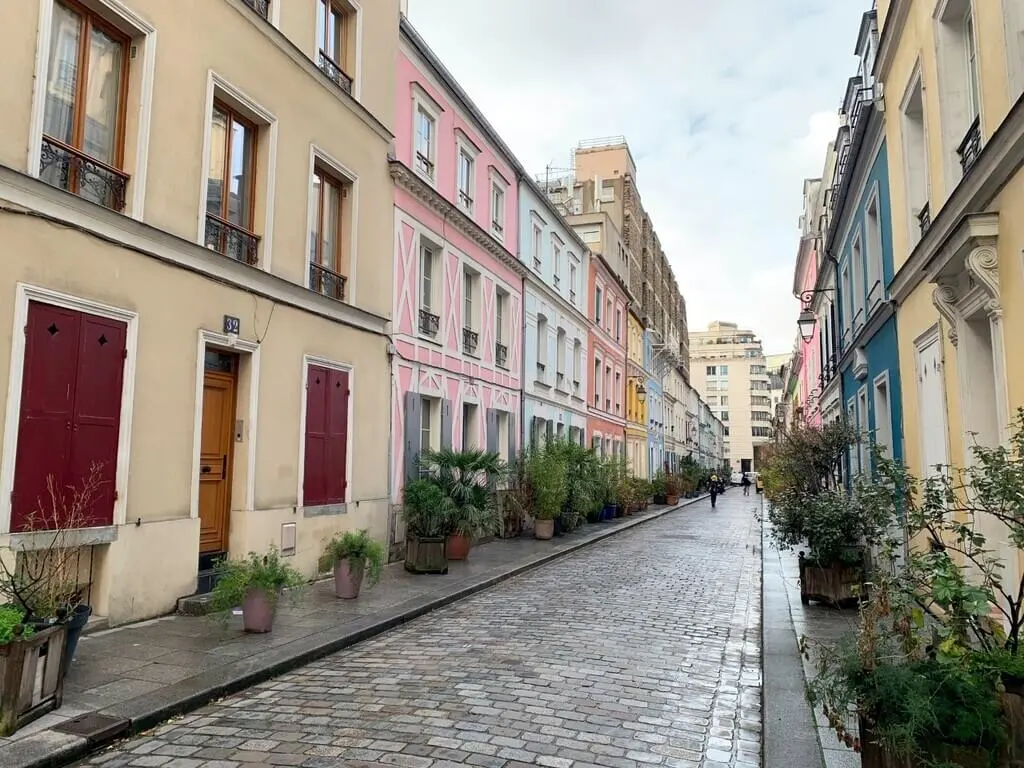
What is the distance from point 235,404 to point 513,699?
584 centimetres

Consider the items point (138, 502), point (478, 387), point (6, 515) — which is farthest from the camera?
point (478, 387)

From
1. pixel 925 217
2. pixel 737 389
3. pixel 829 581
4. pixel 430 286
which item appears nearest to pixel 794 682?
pixel 829 581

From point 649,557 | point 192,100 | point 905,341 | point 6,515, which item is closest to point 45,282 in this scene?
point 6,515

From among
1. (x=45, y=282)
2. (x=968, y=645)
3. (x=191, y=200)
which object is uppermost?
(x=191, y=200)

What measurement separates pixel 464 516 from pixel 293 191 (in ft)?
19.2

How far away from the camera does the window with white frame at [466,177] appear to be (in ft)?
54.2

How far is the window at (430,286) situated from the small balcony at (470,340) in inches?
56.5

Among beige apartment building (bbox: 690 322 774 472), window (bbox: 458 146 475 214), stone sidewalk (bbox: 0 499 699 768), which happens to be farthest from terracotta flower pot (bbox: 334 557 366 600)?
beige apartment building (bbox: 690 322 774 472)

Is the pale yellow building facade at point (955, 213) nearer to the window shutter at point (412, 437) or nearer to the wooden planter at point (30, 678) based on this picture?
the wooden planter at point (30, 678)

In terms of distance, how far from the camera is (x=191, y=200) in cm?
871

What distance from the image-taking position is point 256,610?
738cm

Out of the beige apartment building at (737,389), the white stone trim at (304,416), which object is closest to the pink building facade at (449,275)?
the white stone trim at (304,416)

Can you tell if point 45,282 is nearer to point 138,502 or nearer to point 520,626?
point 138,502

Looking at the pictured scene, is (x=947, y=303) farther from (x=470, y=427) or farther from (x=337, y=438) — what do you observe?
(x=470, y=427)
